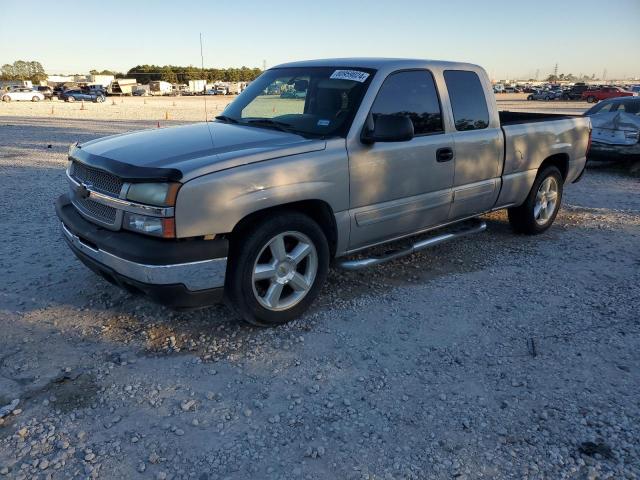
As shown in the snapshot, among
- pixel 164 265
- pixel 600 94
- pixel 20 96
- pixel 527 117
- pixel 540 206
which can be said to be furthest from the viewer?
pixel 20 96

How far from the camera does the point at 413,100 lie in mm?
4348

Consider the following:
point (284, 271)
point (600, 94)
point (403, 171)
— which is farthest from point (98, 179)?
point (600, 94)

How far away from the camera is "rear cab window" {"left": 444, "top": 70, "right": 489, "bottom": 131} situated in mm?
4672

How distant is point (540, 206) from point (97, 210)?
4.92 metres

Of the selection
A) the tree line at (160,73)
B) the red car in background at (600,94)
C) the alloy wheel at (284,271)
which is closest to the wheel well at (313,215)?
the alloy wheel at (284,271)

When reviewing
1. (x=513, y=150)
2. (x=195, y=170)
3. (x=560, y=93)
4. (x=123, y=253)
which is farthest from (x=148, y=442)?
(x=560, y=93)

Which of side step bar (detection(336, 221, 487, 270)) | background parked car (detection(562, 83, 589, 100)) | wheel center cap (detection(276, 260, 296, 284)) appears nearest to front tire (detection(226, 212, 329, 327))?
wheel center cap (detection(276, 260, 296, 284))

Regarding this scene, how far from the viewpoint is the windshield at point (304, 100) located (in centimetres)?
396

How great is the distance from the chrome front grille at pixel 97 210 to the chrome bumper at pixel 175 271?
0.72 ft

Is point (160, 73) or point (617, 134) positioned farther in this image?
point (160, 73)

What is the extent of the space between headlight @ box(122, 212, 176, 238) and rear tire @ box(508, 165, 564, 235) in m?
4.31

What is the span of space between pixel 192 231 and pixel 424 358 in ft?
5.64

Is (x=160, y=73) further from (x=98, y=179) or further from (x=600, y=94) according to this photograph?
(x=98, y=179)

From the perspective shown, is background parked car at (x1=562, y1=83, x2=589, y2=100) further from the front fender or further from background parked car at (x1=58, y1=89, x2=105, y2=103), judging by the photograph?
the front fender
